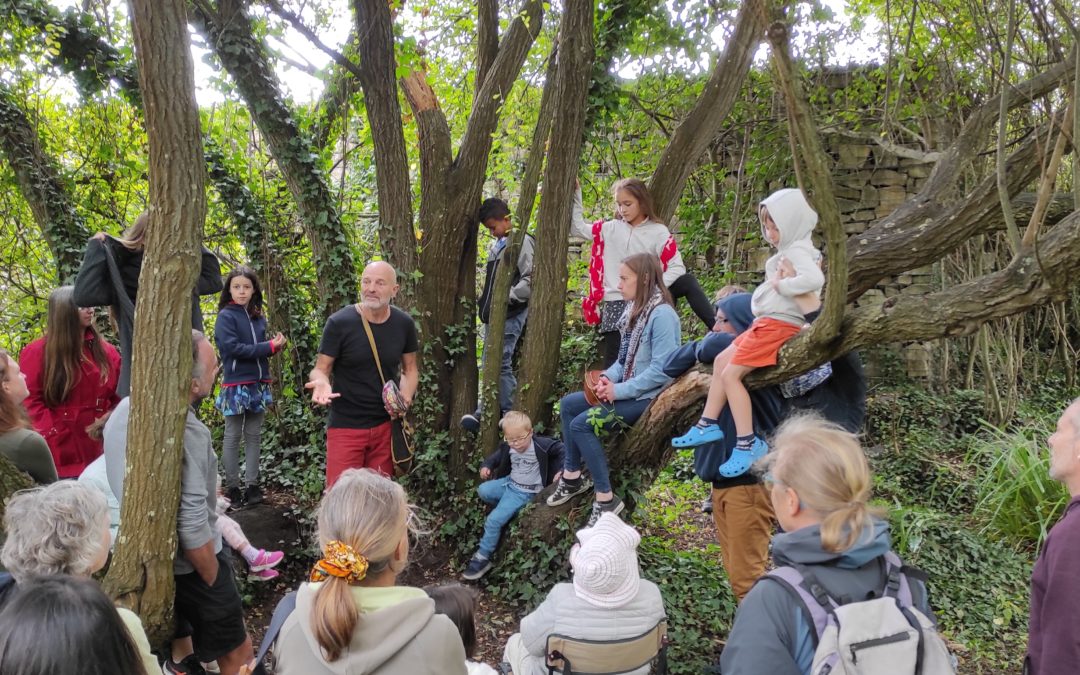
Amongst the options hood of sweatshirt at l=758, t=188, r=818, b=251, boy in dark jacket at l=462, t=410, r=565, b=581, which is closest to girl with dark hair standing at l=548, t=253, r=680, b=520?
boy in dark jacket at l=462, t=410, r=565, b=581

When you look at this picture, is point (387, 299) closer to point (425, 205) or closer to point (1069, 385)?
point (425, 205)

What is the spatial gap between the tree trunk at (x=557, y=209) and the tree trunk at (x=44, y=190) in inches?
152

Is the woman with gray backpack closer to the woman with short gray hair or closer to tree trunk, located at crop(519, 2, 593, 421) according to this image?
the woman with short gray hair

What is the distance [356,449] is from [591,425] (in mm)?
1405

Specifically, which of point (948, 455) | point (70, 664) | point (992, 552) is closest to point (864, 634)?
point (70, 664)

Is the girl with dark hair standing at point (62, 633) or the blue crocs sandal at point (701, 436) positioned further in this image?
the blue crocs sandal at point (701, 436)

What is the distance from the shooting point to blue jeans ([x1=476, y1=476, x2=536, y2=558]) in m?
4.65

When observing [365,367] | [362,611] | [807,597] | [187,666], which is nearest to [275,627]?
[362,611]

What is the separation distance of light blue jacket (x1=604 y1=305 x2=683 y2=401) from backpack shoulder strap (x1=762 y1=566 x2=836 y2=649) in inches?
88.7

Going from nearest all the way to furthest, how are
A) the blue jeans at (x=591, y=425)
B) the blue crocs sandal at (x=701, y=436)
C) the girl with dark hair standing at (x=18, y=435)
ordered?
the girl with dark hair standing at (x=18, y=435), the blue crocs sandal at (x=701, y=436), the blue jeans at (x=591, y=425)

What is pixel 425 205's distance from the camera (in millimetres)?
5305

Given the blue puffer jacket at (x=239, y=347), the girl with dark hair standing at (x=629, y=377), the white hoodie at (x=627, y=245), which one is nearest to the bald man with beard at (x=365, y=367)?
the blue puffer jacket at (x=239, y=347)

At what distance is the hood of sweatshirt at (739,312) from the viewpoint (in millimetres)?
3818

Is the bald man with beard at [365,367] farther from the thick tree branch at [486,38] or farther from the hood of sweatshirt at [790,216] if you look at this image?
the hood of sweatshirt at [790,216]
